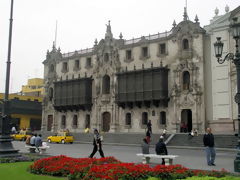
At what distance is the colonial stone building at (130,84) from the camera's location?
3956 centimetres

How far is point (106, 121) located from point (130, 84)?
672 cm

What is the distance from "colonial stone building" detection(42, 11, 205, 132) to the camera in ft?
130

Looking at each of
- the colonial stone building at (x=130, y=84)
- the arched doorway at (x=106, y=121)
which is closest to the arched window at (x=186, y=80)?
the colonial stone building at (x=130, y=84)

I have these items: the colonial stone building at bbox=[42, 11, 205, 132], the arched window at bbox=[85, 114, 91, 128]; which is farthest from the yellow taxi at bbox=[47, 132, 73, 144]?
the arched window at bbox=[85, 114, 91, 128]

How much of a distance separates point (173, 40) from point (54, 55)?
2178 cm

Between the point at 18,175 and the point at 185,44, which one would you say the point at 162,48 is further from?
the point at 18,175

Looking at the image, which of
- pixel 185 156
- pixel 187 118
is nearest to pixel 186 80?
pixel 187 118

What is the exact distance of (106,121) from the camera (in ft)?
154

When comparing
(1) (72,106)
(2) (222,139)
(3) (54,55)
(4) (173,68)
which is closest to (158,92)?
(4) (173,68)

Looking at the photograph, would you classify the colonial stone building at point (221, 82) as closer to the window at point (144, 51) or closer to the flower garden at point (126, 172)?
the window at point (144, 51)

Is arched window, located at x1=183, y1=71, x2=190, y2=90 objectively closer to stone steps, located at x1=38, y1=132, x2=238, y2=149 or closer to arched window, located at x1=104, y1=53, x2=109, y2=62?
stone steps, located at x1=38, y1=132, x2=238, y2=149

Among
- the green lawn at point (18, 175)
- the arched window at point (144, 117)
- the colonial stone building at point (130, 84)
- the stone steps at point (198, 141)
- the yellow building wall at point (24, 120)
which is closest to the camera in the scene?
the green lawn at point (18, 175)

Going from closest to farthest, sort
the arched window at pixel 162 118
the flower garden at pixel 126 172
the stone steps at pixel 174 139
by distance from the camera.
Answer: the flower garden at pixel 126 172, the stone steps at pixel 174 139, the arched window at pixel 162 118

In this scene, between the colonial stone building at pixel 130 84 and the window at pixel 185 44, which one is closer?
the colonial stone building at pixel 130 84
